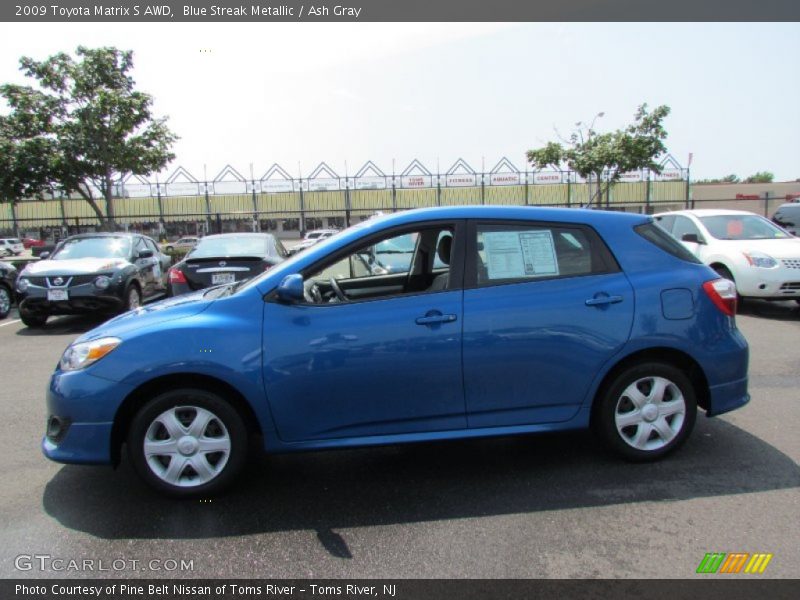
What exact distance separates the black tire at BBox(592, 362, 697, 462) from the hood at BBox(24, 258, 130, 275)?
8.27 m

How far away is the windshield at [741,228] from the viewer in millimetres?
9422

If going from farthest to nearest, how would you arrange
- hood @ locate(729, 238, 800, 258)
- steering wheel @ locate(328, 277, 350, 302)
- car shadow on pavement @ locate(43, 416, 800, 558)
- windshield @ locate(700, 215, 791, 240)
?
windshield @ locate(700, 215, 791, 240)
hood @ locate(729, 238, 800, 258)
steering wheel @ locate(328, 277, 350, 302)
car shadow on pavement @ locate(43, 416, 800, 558)

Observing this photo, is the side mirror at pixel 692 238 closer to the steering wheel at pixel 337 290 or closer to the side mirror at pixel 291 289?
the steering wheel at pixel 337 290

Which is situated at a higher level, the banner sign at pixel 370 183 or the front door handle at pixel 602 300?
the banner sign at pixel 370 183

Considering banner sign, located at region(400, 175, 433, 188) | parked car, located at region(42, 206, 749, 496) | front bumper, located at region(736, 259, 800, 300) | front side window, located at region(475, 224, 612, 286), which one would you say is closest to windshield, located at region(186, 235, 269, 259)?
parked car, located at region(42, 206, 749, 496)

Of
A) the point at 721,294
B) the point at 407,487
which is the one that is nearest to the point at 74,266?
the point at 407,487

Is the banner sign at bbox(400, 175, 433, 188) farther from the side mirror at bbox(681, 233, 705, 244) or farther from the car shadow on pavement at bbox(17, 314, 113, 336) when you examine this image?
the car shadow on pavement at bbox(17, 314, 113, 336)

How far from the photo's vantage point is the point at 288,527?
3.04 m

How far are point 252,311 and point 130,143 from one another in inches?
603

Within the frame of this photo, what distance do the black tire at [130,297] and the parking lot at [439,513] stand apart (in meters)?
5.29

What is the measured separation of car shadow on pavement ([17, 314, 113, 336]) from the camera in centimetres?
900

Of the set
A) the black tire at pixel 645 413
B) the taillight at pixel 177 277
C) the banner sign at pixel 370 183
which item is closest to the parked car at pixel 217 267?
the taillight at pixel 177 277

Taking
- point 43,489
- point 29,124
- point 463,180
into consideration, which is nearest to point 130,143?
point 29,124
